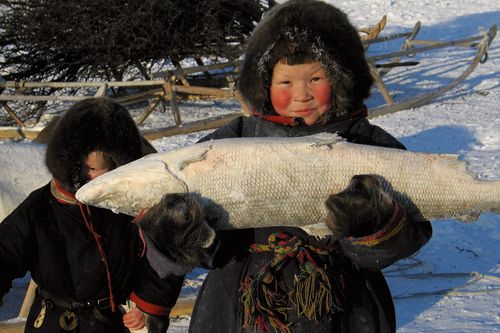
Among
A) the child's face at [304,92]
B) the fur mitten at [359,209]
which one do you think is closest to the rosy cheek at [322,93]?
the child's face at [304,92]

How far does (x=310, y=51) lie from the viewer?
2.04 m

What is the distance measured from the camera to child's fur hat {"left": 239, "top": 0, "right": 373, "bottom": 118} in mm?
2039

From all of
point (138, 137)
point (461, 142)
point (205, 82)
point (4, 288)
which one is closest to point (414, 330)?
point (138, 137)

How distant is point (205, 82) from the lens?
1110cm

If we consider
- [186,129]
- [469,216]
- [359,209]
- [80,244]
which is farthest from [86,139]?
[186,129]

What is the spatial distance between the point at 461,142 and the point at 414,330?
4426 mm

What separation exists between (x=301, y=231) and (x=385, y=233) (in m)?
0.34

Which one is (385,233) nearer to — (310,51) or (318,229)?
(318,229)

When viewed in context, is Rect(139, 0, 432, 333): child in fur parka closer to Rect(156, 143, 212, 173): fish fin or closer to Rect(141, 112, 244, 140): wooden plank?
Rect(156, 143, 212, 173): fish fin

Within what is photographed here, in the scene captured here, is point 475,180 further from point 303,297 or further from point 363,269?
point 303,297

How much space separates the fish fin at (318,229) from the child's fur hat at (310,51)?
350 millimetres

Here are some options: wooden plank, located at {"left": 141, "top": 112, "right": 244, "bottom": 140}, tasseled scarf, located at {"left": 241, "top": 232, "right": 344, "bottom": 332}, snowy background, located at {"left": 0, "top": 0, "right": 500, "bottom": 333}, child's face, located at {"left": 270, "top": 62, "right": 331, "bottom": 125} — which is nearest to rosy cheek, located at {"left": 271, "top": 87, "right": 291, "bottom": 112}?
child's face, located at {"left": 270, "top": 62, "right": 331, "bottom": 125}

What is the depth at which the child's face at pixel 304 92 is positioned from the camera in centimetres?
200

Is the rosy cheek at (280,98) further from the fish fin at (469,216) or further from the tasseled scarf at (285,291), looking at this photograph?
the fish fin at (469,216)
